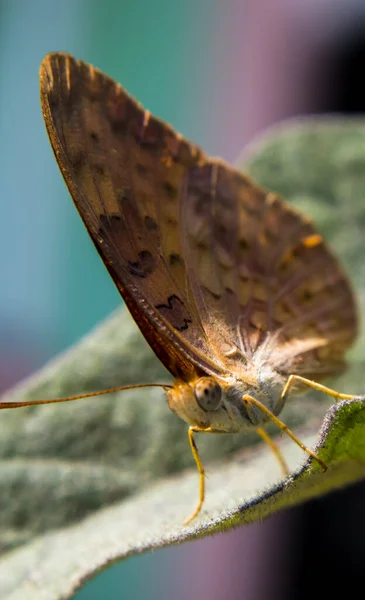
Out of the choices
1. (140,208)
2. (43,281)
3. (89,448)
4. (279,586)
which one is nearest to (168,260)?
(140,208)

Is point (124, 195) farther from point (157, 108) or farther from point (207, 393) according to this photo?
point (157, 108)

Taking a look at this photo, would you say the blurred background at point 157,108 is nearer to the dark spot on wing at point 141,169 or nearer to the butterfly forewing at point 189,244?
the butterfly forewing at point 189,244

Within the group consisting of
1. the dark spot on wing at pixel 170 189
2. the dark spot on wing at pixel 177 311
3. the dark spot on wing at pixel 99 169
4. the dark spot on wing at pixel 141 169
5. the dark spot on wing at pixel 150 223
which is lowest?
the dark spot on wing at pixel 177 311

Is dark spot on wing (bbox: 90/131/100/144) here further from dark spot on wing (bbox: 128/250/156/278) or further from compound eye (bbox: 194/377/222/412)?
compound eye (bbox: 194/377/222/412)

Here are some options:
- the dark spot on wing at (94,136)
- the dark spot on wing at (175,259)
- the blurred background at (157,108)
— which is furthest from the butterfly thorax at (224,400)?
the blurred background at (157,108)

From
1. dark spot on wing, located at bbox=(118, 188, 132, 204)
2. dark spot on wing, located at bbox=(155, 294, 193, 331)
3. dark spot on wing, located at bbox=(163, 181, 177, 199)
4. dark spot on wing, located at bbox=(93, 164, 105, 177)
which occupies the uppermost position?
dark spot on wing, located at bbox=(163, 181, 177, 199)

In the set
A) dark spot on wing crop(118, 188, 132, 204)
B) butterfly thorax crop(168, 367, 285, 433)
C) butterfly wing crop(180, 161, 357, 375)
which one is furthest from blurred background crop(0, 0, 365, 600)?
dark spot on wing crop(118, 188, 132, 204)
